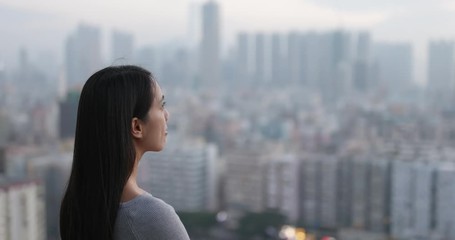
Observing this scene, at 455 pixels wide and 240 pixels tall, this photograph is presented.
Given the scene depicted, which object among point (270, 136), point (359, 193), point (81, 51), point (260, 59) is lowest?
point (270, 136)

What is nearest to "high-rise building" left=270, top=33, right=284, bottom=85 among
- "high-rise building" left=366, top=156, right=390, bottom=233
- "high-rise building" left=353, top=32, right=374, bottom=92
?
"high-rise building" left=353, top=32, right=374, bottom=92

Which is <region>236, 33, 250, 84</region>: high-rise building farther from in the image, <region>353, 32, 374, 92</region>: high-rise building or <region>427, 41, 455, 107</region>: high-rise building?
<region>427, 41, 455, 107</region>: high-rise building

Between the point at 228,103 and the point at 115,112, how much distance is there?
15.4 meters

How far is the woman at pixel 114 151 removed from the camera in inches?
12.9

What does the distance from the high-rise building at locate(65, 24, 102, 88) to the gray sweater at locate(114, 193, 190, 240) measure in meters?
13.8

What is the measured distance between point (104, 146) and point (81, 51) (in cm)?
1405

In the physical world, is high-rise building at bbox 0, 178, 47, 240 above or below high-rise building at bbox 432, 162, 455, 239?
above

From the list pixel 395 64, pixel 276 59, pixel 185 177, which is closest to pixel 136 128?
pixel 185 177

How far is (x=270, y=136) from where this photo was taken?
12188 millimetres

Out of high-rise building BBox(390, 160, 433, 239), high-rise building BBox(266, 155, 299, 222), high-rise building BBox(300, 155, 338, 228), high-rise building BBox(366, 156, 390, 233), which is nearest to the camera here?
high-rise building BBox(390, 160, 433, 239)

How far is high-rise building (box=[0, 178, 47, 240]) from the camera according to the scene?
3.24m

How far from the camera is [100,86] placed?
1.11ft

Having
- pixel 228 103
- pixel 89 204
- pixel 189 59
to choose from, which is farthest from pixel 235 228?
pixel 189 59

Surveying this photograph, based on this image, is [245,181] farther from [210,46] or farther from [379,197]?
[210,46]
